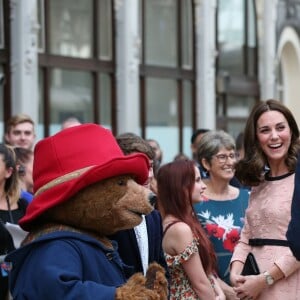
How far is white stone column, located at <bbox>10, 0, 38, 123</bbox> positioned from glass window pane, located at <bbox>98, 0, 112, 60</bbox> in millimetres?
2071

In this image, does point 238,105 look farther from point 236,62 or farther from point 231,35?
point 231,35

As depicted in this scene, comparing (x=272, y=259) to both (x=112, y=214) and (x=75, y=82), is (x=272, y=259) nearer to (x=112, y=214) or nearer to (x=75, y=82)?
(x=112, y=214)

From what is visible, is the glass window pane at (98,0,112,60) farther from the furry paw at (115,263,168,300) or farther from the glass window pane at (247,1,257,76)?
the furry paw at (115,263,168,300)

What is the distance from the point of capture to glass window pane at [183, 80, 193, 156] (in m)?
14.8

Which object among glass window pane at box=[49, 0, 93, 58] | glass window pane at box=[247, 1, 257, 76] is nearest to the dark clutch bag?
glass window pane at box=[49, 0, 93, 58]

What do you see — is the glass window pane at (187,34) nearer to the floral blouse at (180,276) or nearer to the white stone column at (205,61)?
the white stone column at (205,61)

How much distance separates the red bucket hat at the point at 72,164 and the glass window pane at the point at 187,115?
38.9 ft

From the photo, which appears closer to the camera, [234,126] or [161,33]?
[161,33]

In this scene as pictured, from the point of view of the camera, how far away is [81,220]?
9.07 feet

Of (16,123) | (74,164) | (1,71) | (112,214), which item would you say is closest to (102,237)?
(112,214)

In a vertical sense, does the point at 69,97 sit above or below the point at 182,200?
above

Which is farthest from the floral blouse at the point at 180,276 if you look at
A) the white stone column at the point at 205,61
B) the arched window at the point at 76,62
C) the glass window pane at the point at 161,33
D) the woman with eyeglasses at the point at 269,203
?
the white stone column at the point at 205,61

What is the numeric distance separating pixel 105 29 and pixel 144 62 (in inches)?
45.1

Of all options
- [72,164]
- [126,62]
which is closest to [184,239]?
[72,164]
